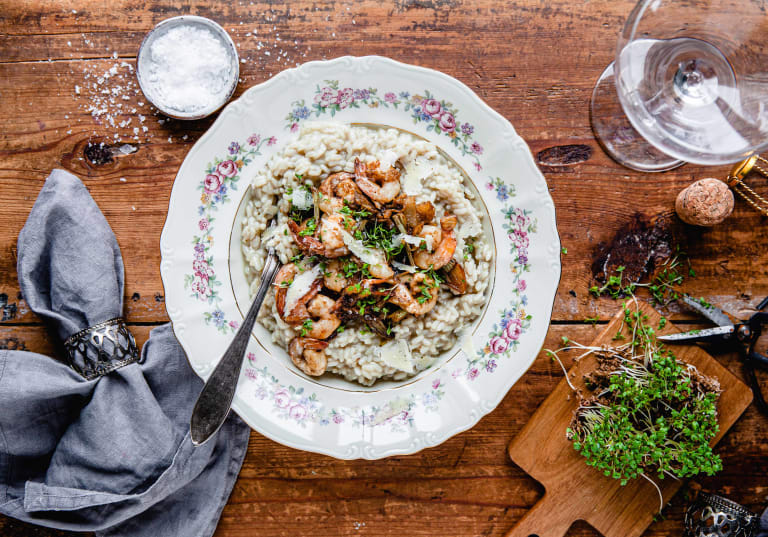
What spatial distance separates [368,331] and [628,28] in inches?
73.2

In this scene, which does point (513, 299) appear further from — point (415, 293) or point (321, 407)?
point (321, 407)

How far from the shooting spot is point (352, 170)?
2.46 meters

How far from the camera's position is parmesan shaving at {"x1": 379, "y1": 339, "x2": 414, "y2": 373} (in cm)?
243

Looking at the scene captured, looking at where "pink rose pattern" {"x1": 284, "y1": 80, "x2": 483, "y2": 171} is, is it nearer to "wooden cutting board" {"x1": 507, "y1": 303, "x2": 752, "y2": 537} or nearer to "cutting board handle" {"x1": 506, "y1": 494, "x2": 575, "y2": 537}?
"wooden cutting board" {"x1": 507, "y1": 303, "x2": 752, "y2": 537}

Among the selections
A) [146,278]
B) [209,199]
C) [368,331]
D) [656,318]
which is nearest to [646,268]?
[656,318]

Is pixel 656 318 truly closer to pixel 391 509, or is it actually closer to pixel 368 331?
pixel 368 331

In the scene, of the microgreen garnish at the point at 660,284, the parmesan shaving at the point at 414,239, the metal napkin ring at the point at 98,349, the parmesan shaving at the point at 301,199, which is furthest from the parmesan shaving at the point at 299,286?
the microgreen garnish at the point at 660,284

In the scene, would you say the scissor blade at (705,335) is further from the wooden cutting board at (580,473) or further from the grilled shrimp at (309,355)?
the grilled shrimp at (309,355)

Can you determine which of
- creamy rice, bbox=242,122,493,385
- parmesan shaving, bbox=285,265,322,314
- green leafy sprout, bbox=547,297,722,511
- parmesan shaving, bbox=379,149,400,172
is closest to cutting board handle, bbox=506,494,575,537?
green leafy sprout, bbox=547,297,722,511

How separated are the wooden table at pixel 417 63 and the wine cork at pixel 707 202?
15 cm

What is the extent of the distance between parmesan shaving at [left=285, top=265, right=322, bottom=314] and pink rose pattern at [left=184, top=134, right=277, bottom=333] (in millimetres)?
344

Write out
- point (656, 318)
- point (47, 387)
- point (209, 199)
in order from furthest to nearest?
point (656, 318), point (47, 387), point (209, 199)

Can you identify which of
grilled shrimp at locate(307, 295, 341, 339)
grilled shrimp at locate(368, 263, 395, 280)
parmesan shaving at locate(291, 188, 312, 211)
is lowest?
grilled shrimp at locate(307, 295, 341, 339)

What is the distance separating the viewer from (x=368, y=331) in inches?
98.0
